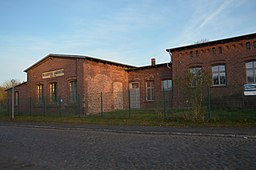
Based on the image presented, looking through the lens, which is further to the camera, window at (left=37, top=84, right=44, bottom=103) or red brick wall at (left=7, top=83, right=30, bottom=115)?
red brick wall at (left=7, top=83, right=30, bottom=115)

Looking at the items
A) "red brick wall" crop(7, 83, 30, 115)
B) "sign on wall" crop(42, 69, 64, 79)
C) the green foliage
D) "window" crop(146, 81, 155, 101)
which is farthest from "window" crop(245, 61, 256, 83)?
"red brick wall" crop(7, 83, 30, 115)

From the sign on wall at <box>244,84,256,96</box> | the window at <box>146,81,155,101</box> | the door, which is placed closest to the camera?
the sign on wall at <box>244,84,256,96</box>

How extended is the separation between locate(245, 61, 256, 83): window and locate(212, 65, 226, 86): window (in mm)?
1816

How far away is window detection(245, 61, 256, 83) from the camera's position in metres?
20.2

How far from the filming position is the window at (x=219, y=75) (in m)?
21.4

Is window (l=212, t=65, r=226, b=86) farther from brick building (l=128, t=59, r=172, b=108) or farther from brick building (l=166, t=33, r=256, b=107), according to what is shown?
brick building (l=128, t=59, r=172, b=108)

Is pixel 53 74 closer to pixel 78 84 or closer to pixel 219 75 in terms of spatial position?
pixel 78 84

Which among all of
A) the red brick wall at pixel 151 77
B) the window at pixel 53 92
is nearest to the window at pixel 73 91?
the window at pixel 53 92

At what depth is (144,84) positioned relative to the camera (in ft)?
91.4

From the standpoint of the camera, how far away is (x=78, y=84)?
927 inches

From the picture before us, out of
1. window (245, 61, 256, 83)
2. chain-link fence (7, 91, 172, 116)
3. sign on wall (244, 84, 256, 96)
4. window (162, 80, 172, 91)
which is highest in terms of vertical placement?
window (245, 61, 256, 83)

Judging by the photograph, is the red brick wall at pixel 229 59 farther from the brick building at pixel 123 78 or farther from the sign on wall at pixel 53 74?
the sign on wall at pixel 53 74

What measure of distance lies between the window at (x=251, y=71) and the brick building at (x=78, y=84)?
7711 millimetres

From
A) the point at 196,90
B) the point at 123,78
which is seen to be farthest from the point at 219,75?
the point at 123,78
